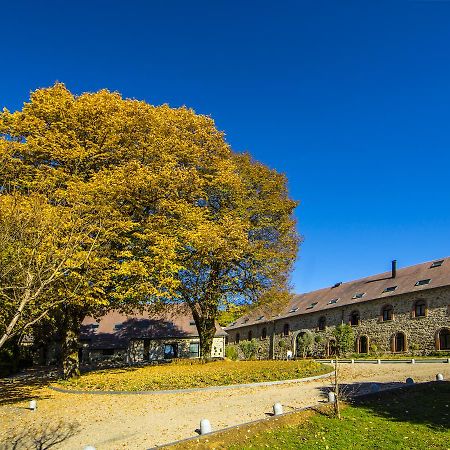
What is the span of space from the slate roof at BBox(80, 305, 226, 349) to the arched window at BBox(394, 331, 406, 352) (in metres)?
16.4

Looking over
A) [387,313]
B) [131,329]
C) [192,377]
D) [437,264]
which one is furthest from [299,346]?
[192,377]

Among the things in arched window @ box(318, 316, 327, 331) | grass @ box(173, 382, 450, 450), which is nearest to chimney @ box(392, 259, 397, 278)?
arched window @ box(318, 316, 327, 331)

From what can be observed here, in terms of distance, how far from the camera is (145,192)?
21.9 m

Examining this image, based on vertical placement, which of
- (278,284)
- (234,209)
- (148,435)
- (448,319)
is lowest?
(148,435)

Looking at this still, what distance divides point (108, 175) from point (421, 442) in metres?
17.2

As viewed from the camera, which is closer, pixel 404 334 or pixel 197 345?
pixel 404 334

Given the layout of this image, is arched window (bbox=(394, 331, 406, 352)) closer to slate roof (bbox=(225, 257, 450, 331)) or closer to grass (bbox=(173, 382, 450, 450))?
slate roof (bbox=(225, 257, 450, 331))

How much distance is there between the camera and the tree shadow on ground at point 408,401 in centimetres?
1263

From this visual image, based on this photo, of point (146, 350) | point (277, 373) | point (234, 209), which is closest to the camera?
point (277, 373)

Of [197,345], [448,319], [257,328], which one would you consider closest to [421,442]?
[448,319]

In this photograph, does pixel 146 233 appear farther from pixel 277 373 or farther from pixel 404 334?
pixel 404 334

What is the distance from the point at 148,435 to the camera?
11773 mm

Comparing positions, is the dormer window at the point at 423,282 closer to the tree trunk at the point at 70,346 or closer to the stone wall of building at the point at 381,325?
the stone wall of building at the point at 381,325

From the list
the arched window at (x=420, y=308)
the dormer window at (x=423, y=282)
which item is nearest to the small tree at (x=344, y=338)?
the arched window at (x=420, y=308)
